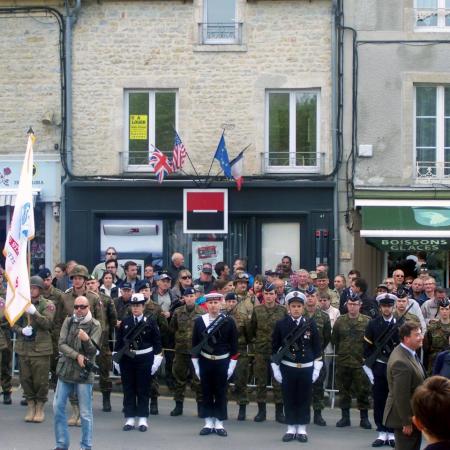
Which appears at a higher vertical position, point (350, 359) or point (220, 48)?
point (220, 48)

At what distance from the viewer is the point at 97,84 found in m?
21.9

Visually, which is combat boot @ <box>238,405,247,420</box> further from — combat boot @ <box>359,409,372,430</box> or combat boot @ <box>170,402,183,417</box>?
combat boot @ <box>359,409,372,430</box>

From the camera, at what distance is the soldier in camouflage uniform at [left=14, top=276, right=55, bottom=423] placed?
1355 cm

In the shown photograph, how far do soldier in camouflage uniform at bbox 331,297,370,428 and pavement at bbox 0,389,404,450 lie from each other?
343mm

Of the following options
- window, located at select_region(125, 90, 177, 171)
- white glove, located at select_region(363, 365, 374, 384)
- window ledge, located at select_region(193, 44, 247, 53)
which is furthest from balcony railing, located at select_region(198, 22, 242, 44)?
white glove, located at select_region(363, 365, 374, 384)

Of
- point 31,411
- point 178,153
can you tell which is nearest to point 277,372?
point 31,411

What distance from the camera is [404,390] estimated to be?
977 centimetres

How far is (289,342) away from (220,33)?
34.1 feet

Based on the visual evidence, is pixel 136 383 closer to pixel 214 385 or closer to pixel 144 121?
pixel 214 385

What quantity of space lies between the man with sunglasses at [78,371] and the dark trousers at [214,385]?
181 centimetres

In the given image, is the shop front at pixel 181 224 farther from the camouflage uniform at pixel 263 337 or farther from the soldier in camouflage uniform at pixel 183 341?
the camouflage uniform at pixel 263 337

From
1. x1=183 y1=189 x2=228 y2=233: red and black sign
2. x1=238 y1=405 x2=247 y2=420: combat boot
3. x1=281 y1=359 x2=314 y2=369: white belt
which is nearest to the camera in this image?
x1=281 y1=359 x2=314 y2=369: white belt

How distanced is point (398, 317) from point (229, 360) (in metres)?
2.26

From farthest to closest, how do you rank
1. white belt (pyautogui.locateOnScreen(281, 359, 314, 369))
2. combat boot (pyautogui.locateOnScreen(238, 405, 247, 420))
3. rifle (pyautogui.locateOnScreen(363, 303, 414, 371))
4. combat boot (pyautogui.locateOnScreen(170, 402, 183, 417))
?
combat boot (pyautogui.locateOnScreen(170, 402, 183, 417)), combat boot (pyautogui.locateOnScreen(238, 405, 247, 420)), white belt (pyautogui.locateOnScreen(281, 359, 314, 369)), rifle (pyautogui.locateOnScreen(363, 303, 414, 371))
